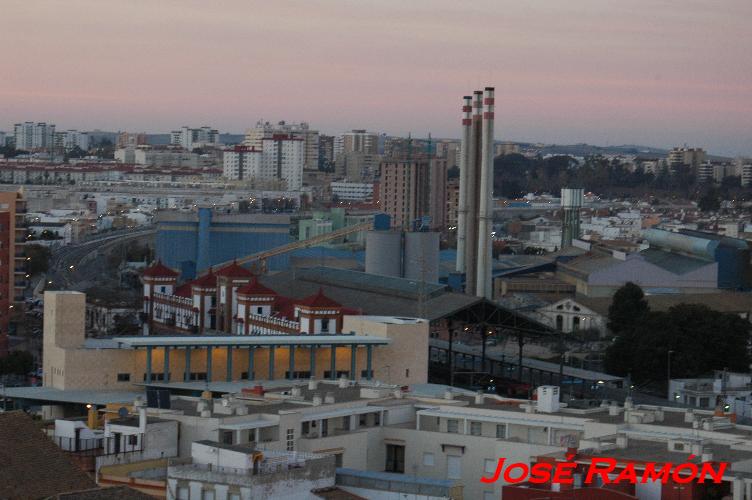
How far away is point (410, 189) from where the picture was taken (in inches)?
3083

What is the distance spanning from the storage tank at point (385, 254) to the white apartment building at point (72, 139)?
132785mm

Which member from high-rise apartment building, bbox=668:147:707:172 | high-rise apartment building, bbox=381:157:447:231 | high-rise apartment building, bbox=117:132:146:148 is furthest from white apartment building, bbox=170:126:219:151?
high-rise apartment building, bbox=381:157:447:231

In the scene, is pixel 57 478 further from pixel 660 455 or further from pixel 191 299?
pixel 191 299

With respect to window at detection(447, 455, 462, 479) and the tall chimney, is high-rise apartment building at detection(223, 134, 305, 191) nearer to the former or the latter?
the tall chimney

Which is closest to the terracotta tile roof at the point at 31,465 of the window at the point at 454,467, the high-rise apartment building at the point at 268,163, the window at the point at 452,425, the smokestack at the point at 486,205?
the window at the point at 454,467

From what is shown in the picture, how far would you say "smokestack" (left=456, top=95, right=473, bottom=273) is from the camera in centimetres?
4712

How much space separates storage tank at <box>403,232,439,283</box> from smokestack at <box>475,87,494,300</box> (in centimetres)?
134

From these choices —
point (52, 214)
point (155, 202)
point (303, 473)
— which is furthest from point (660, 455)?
point (155, 202)

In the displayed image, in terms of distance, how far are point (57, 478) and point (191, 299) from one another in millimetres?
20963

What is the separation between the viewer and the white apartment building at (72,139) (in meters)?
178

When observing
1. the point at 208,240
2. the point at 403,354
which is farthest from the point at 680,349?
the point at 208,240

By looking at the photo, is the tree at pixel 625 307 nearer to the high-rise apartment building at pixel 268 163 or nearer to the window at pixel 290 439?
the window at pixel 290 439
